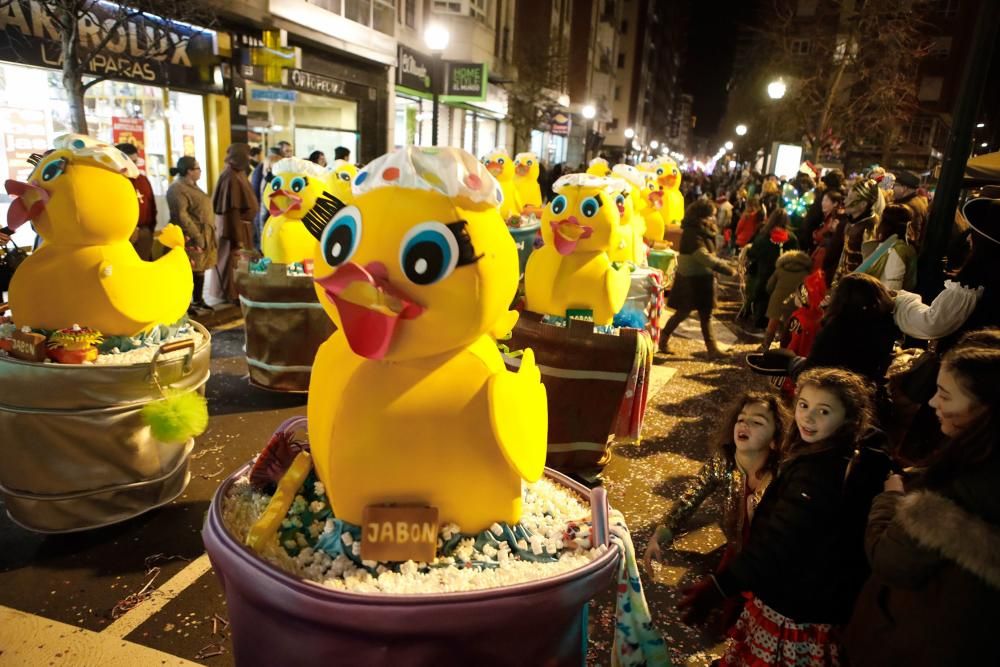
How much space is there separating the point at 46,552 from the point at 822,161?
87.9 ft

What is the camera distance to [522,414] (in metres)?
1.86

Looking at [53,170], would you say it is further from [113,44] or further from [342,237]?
[113,44]

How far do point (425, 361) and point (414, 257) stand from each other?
308 millimetres

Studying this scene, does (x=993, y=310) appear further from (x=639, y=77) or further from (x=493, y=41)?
(x=639, y=77)

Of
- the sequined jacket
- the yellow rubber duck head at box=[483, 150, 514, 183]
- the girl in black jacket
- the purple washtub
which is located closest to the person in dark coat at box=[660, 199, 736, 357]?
the yellow rubber duck head at box=[483, 150, 514, 183]

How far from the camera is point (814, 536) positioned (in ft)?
6.68

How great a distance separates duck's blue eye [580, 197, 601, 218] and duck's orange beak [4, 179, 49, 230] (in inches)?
116

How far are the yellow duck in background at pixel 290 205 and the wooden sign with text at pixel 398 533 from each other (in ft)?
12.1

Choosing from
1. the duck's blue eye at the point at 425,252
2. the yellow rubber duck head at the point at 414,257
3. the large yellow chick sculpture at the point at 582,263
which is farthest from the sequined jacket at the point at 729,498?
the large yellow chick sculpture at the point at 582,263

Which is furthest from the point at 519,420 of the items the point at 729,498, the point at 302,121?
the point at 302,121

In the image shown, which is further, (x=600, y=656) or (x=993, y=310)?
(x=993, y=310)

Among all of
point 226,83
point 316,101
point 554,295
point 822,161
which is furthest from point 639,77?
point 554,295

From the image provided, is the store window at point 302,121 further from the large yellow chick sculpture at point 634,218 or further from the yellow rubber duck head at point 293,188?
the yellow rubber duck head at point 293,188

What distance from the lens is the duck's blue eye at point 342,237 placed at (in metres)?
1.76
